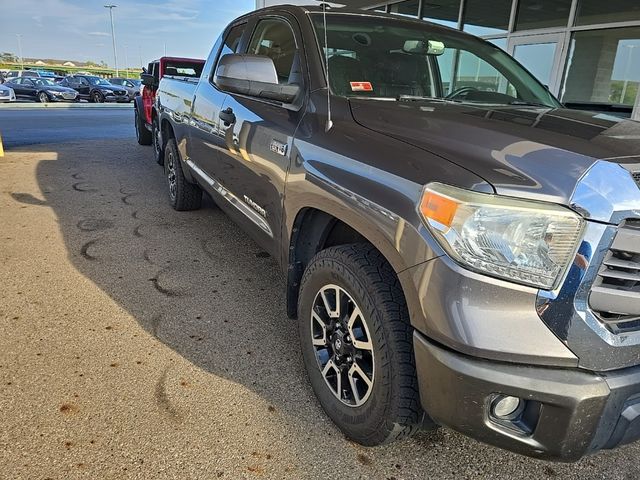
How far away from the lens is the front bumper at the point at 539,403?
4.80ft

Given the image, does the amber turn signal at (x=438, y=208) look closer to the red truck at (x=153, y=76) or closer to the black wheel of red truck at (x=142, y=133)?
the red truck at (x=153, y=76)

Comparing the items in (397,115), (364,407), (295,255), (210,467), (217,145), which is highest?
(397,115)

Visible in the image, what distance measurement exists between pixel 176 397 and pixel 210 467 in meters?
0.51

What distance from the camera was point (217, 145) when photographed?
139 inches

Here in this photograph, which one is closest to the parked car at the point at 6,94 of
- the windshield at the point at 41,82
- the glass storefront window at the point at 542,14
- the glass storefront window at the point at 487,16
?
the windshield at the point at 41,82

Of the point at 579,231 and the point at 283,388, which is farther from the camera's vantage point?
the point at 283,388

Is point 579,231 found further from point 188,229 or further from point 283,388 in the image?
point 188,229

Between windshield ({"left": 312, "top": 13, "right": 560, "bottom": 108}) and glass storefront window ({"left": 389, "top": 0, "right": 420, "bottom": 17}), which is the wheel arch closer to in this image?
windshield ({"left": 312, "top": 13, "right": 560, "bottom": 108})

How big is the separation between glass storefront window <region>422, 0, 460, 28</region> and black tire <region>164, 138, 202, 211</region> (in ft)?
24.5

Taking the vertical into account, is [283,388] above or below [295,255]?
below

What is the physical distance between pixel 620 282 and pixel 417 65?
6.13ft

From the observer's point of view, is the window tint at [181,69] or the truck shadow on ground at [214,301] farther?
the window tint at [181,69]

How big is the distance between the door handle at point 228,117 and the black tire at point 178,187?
5.82 ft

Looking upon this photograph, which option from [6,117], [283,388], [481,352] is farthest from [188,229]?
[6,117]
